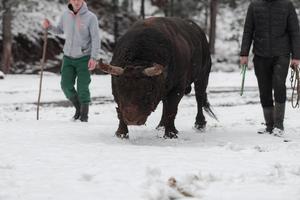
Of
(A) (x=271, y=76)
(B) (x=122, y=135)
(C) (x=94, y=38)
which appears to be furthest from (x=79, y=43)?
(A) (x=271, y=76)

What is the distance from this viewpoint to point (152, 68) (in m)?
6.83

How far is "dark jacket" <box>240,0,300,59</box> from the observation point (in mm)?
8250

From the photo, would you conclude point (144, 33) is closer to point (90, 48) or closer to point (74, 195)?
point (90, 48)

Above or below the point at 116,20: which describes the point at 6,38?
above

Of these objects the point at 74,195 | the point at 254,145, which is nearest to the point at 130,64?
the point at 254,145

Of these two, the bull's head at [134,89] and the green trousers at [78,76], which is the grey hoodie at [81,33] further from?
the bull's head at [134,89]

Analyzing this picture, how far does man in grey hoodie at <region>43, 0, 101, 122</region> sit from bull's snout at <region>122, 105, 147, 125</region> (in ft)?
8.39

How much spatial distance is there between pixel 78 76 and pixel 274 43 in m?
3.31

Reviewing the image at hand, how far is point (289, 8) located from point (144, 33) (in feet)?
7.53

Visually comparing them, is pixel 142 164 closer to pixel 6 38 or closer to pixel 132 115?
pixel 132 115

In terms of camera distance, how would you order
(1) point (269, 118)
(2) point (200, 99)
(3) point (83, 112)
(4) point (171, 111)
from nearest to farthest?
(4) point (171, 111) < (1) point (269, 118) < (3) point (83, 112) < (2) point (200, 99)

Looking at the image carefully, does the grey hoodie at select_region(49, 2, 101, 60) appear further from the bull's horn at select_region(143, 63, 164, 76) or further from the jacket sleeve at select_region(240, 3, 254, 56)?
the bull's horn at select_region(143, 63, 164, 76)

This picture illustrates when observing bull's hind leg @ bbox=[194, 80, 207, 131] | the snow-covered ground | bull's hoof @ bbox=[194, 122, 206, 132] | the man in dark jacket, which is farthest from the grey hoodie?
the man in dark jacket

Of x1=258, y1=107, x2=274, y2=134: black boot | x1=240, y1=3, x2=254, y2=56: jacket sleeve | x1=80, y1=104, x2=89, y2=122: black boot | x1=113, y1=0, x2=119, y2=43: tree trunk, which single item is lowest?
x1=113, y1=0, x2=119, y2=43: tree trunk
